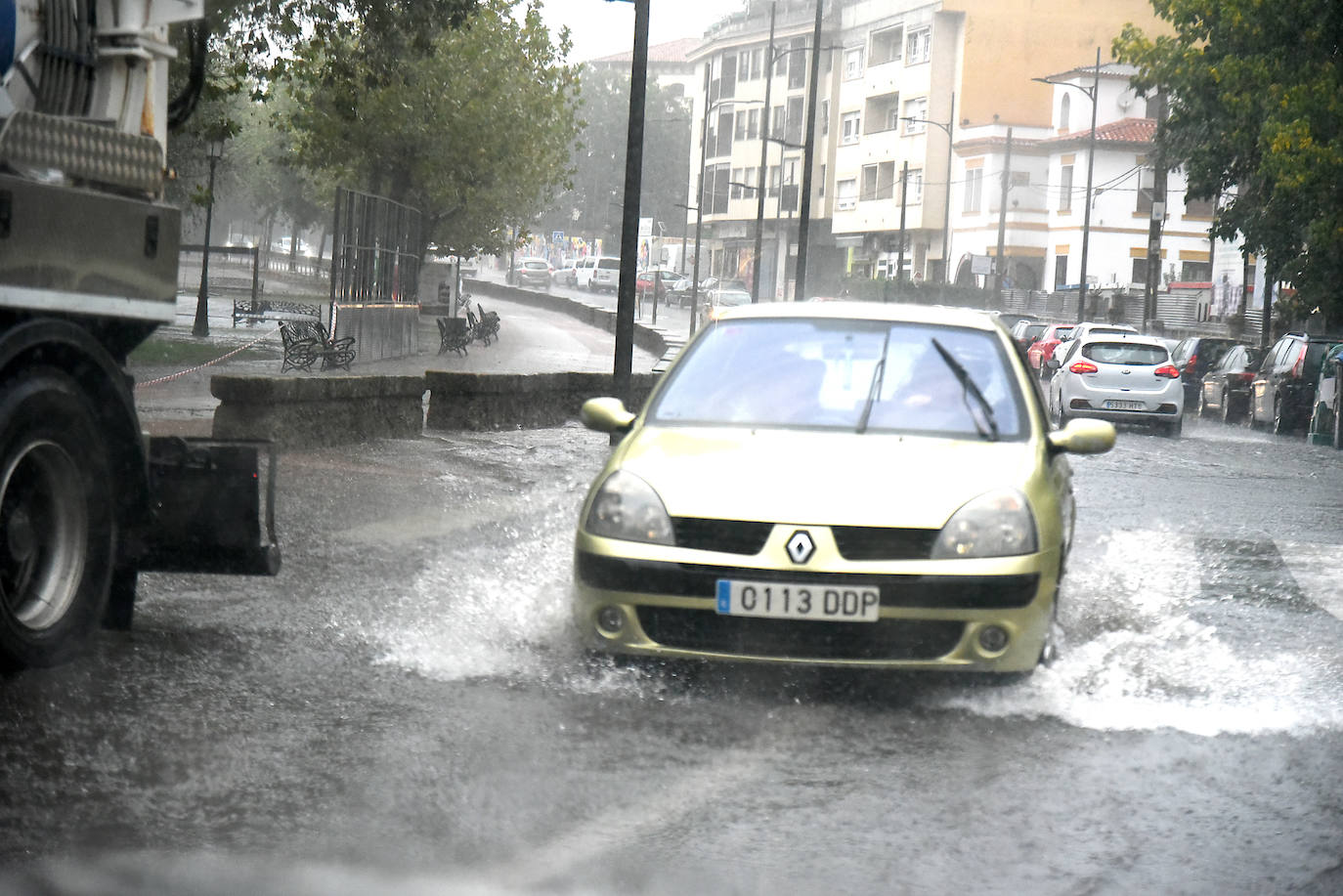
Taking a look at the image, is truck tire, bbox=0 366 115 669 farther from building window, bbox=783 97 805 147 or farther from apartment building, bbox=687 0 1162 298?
building window, bbox=783 97 805 147

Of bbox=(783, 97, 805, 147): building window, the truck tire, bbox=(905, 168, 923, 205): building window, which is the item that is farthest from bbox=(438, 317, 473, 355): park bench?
bbox=(783, 97, 805, 147): building window

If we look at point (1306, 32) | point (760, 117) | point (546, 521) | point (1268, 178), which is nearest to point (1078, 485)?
point (546, 521)

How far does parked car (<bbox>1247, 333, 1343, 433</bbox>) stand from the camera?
92.5ft

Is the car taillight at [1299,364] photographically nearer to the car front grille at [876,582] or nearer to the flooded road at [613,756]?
the flooded road at [613,756]

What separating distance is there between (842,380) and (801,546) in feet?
4.58

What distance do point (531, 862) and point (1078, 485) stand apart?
12437mm

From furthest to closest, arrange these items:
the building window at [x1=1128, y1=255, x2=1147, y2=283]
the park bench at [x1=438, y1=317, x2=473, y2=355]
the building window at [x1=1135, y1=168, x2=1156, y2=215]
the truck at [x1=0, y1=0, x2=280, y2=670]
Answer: the building window at [x1=1128, y1=255, x2=1147, y2=283] → the building window at [x1=1135, y1=168, x2=1156, y2=215] → the park bench at [x1=438, y1=317, x2=473, y2=355] → the truck at [x1=0, y1=0, x2=280, y2=670]

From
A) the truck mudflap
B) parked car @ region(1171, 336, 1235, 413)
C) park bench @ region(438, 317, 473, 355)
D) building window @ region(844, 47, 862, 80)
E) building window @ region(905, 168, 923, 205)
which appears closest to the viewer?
the truck mudflap

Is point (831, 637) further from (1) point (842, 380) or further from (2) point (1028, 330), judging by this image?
(2) point (1028, 330)

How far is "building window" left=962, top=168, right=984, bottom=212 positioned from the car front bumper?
74.4 m

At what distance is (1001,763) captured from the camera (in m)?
5.39

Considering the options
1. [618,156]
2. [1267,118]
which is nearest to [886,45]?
[618,156]

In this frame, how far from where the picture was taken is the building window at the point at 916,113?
82438 mm

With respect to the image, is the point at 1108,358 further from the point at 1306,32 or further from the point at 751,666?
the point at 751,666
